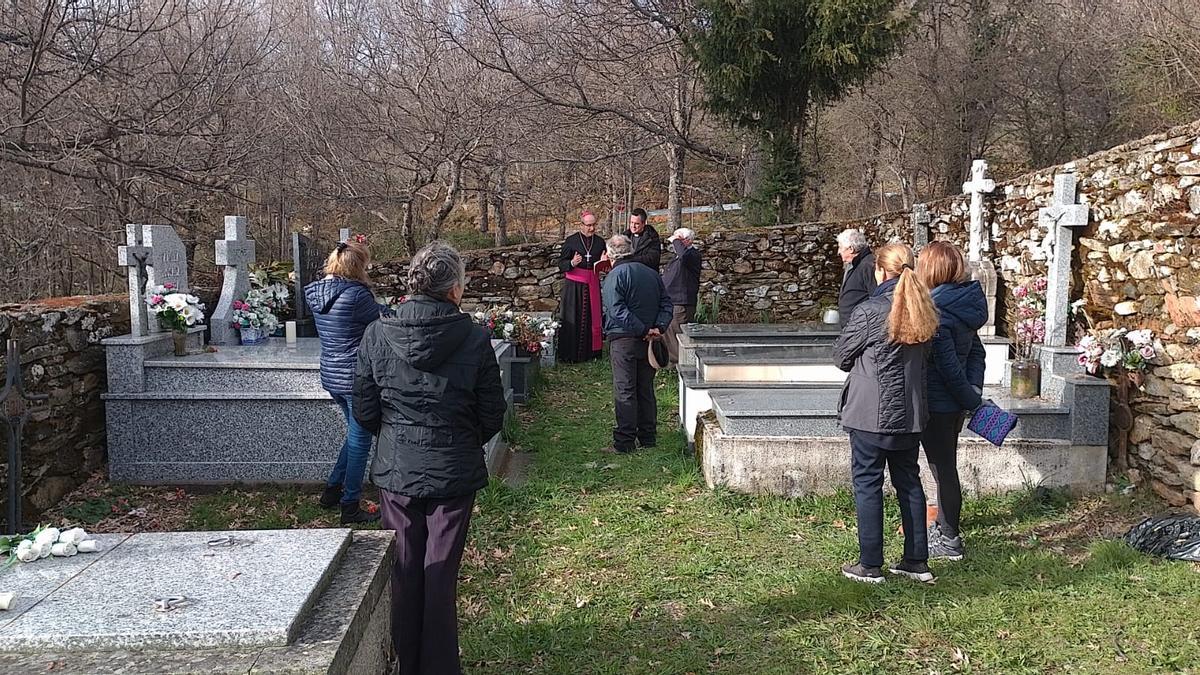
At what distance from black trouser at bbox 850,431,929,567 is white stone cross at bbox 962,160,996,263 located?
4.33 meters

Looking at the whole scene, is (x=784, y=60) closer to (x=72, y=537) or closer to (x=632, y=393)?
(x=632, y=393)

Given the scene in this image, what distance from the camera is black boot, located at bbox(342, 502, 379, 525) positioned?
Result: 5.23m

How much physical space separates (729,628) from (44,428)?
4342 mm

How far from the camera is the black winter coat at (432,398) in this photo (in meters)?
3.17


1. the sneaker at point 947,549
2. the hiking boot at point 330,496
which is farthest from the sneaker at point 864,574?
Answer: the hiking boot at point 330,496

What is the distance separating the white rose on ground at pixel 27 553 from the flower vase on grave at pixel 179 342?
3.88 metres

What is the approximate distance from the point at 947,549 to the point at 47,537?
398cm

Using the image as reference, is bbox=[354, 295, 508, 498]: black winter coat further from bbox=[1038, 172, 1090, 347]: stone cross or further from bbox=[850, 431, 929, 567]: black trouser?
bbox=[1038, 172, 1090, 347]: stone cross

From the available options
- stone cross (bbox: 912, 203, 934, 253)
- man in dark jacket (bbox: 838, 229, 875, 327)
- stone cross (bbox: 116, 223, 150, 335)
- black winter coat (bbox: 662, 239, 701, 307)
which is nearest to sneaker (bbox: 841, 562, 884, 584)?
man in dark jacket (bbox: 838, 229, 875, 327)

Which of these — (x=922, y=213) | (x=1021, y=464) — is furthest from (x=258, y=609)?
(x=922, y=213)

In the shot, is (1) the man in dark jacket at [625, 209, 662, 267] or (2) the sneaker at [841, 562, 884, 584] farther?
(1) the man in dark jacket at [625, 209, 662, 267]

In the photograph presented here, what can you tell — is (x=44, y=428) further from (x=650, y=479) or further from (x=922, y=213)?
(x=922, y=213)

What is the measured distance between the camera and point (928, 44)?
1614cm

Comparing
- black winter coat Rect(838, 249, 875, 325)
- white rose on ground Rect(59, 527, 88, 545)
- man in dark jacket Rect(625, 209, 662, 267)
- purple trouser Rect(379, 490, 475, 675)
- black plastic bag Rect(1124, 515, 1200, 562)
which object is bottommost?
black plastic bag Rect(1124, 515, 1200, 562)
